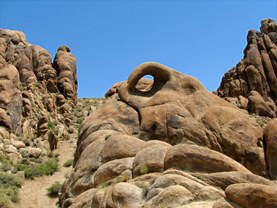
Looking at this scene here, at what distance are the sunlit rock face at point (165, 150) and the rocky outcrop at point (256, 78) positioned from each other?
60.0 feet

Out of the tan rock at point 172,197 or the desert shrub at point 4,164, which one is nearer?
the tan rock at point 172,197

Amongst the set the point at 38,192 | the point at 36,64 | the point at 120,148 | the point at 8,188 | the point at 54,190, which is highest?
the point at 36,64

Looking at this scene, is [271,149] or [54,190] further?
[54,190]

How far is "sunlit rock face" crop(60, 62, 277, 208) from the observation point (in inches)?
246

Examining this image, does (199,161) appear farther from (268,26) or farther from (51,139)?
(268,26)

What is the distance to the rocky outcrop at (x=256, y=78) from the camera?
95.7ft

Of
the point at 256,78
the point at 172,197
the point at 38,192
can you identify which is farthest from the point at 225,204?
the point at 256,78

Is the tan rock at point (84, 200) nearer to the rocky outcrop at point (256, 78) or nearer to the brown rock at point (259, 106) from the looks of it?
the brown rock at point (259, 106)

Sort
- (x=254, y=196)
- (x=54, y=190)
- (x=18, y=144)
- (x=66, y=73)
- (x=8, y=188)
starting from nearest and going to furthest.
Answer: (x=254, y=196) → (x=8, y=188) → (x=54, y=190) → (x=18, y=144) → (x=66, y=73)

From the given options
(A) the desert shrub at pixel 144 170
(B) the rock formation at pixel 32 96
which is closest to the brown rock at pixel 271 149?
(A) the desert shrub at pixel 144 170

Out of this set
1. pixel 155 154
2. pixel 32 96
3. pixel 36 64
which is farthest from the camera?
pixel 36 64

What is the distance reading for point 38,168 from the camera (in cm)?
2272

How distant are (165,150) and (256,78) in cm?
2732

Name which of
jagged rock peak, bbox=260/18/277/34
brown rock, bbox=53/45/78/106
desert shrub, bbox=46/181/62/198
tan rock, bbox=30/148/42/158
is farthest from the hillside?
jagged rock peak, bbox=260/18/277/34
